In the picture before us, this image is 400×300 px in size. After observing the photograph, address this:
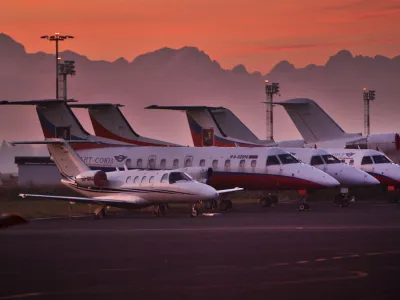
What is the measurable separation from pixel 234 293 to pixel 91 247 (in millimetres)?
9652

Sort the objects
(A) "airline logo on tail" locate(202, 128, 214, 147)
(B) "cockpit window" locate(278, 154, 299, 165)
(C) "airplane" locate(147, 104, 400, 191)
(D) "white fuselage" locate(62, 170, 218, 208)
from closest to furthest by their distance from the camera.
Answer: (D) "white fuselage" locate(62, 170, 218, 208)
(B) "cockpit window" locate(278, 154, 299, 165)
(C) "airplane" locate(147, 104, 400, 191)
(A) "airline logo on tail" locate(202, 128, 214, 147)

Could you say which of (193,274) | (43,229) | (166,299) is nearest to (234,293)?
(166,299)

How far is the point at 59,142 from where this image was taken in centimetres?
4400

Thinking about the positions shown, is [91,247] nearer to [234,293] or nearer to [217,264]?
[217,264]

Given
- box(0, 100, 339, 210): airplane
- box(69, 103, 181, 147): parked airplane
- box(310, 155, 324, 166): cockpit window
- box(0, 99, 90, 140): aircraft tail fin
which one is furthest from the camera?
box(69, 103, 181, 147): parked airplane

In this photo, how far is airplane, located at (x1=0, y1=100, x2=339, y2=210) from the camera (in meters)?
45.6

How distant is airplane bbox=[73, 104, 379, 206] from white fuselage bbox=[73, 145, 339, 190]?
146 inches

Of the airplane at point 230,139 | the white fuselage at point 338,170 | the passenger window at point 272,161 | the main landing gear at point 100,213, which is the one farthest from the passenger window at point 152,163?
the main landing gear at point 100,213

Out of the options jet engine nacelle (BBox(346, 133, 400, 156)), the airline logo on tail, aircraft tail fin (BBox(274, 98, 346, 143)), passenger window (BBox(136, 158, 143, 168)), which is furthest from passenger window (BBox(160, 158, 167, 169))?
aircraft tail fin (BBox(274, 98, 346, 143))

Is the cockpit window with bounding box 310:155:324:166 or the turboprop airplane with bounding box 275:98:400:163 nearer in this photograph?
the cockpit window with bounding box 310:155:324:166

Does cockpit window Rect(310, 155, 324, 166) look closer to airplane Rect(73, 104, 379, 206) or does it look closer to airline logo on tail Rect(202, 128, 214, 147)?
airplane Rect(73, 104, 379, 206)

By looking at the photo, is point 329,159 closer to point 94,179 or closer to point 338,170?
point 338,170

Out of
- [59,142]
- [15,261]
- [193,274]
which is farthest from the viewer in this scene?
[59,142]

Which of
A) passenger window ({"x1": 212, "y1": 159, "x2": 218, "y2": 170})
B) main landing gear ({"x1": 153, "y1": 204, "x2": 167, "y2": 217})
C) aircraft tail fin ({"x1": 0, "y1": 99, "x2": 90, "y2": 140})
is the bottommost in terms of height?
main landing gear ({"x1": 153, "y1": 204, "x2": 167, "y2": 217})
